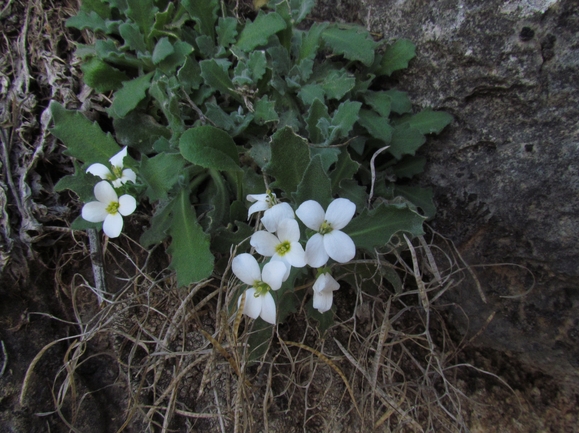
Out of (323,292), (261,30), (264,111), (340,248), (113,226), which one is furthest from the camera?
(261,30)

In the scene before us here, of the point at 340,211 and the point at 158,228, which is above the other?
the point at 340,211

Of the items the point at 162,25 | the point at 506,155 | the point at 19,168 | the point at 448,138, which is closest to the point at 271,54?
the point at 162,25

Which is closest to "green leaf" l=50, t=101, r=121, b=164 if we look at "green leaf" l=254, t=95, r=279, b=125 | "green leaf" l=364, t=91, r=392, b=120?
"green leaf" l=254, t=95, r=279, b=125

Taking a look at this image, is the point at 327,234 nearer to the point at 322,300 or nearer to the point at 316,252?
the point at 316,252

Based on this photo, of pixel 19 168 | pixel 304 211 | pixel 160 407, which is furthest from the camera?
pixel 19 168

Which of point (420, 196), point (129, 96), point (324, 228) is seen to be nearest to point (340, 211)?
point (324, 228)

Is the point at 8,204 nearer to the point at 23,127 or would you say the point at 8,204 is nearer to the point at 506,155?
the point at 23,127
